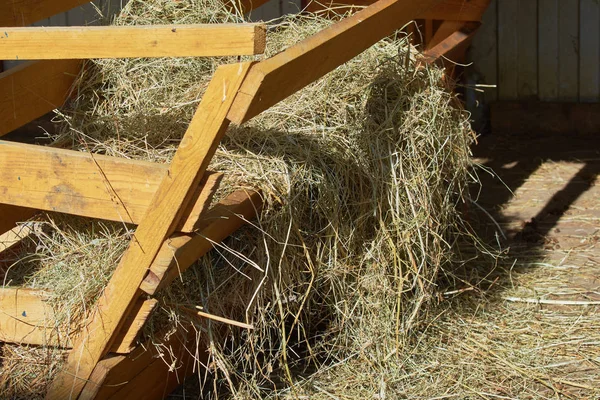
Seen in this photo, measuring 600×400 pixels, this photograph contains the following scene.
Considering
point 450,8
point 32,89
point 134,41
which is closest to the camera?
point 134,41

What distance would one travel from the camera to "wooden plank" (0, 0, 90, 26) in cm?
393

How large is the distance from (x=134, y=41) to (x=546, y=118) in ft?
19.6

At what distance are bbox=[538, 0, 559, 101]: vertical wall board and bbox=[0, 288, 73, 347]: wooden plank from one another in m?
6.13

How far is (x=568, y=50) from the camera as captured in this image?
805 centimetres

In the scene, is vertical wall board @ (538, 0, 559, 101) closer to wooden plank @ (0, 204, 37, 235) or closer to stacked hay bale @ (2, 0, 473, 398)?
stacked hay bale @ (2, 0, 473, 398)

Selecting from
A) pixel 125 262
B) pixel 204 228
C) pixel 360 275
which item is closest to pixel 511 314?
pixel 360 275

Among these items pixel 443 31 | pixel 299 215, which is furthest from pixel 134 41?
pixel 443 31

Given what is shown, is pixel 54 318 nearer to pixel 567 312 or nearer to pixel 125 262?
pixel 125 262

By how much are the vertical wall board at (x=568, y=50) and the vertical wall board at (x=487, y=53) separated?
584mm

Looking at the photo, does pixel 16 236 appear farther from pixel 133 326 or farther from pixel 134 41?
pixel 134 41

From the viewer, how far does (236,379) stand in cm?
339

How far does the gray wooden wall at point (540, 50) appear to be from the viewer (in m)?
7.98

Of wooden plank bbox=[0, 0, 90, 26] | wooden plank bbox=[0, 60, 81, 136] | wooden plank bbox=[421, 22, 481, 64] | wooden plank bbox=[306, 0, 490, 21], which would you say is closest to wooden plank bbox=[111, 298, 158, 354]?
wooden plank bbox=[0, 60, 81, 136]

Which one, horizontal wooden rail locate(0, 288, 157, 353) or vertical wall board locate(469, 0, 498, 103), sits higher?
horizontal wooden rail locate(0, 288, 157, 353)
